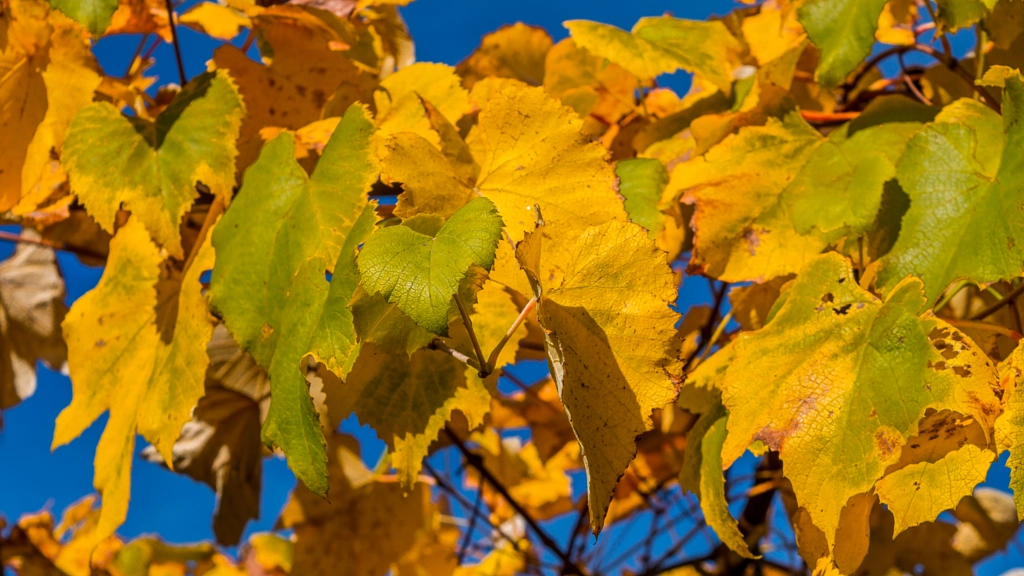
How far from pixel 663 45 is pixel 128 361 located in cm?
56

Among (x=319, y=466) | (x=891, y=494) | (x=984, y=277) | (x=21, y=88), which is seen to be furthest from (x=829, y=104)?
(x=21, y=88)

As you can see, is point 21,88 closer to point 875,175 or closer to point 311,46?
point 311,46

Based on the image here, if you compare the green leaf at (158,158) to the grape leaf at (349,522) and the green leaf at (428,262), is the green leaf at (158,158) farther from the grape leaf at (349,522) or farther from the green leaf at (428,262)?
the grape leaf at (349,522)

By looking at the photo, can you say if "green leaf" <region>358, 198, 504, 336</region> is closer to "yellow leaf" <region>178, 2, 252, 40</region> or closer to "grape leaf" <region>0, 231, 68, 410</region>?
"yellow leaf" <region>178, 2, 252, 40</region>

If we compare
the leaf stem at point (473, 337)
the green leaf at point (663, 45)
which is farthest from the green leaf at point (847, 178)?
the leaf stem at point (473, 337)

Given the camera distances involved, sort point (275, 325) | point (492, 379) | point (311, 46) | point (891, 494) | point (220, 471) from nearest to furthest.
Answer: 1. point (891, 494)
2. point (275, 325)
3. point (492, 379)
4. point (311, 46)
5. point (220, 471)

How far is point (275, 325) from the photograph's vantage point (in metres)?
0.56

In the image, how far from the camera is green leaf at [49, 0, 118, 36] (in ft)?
2.08

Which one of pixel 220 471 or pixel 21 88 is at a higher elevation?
pixel 21 88

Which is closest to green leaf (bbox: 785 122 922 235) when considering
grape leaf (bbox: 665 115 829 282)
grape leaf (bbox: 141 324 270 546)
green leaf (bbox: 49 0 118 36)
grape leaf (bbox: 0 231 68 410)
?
grape leaf (bbox: 665 115 829 282)

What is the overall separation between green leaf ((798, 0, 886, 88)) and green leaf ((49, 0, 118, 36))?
52cm

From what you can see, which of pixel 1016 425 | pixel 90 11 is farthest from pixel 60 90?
pixel 1016 425

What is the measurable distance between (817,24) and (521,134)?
0.79 ft

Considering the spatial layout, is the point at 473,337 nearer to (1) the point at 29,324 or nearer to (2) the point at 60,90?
(2) the point at 60,90
